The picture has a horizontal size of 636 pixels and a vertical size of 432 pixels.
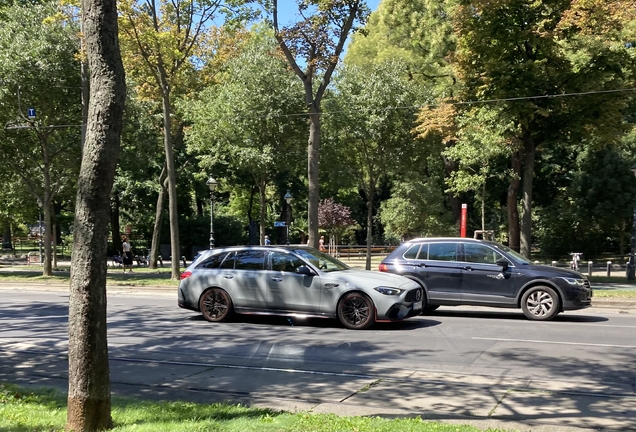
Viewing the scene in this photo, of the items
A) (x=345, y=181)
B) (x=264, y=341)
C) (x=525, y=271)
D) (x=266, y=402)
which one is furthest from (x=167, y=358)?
(x=345, y=181)

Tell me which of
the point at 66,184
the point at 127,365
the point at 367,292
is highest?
the point at 66,184

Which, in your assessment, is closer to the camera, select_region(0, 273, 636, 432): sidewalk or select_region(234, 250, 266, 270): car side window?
select_region(0, 273, 636, 432): sidewalk

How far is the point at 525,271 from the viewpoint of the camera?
1326 cm

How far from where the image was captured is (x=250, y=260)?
13.0 metres

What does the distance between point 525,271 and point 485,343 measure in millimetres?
3207

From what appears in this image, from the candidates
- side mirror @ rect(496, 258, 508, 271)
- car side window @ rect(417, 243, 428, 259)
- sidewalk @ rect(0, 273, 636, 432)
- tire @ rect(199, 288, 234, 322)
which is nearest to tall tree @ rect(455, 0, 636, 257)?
car side window @ rect(417, 243, 428, 259)

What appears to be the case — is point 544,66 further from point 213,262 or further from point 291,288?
point 213,262

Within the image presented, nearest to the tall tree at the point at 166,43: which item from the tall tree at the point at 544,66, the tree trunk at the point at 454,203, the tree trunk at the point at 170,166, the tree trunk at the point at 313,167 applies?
the tree trunk at the point at 170,166

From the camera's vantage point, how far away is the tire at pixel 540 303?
13.0 meters

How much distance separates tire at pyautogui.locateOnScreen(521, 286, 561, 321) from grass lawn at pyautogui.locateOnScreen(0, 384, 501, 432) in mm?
7961

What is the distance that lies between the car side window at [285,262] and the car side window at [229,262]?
929 mm

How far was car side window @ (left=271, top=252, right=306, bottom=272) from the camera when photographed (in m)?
12.6

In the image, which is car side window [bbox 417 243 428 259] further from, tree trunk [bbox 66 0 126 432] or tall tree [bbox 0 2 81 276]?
tall tree [bbox 0 2 81 276]

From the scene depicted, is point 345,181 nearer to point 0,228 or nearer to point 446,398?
point 446,398
